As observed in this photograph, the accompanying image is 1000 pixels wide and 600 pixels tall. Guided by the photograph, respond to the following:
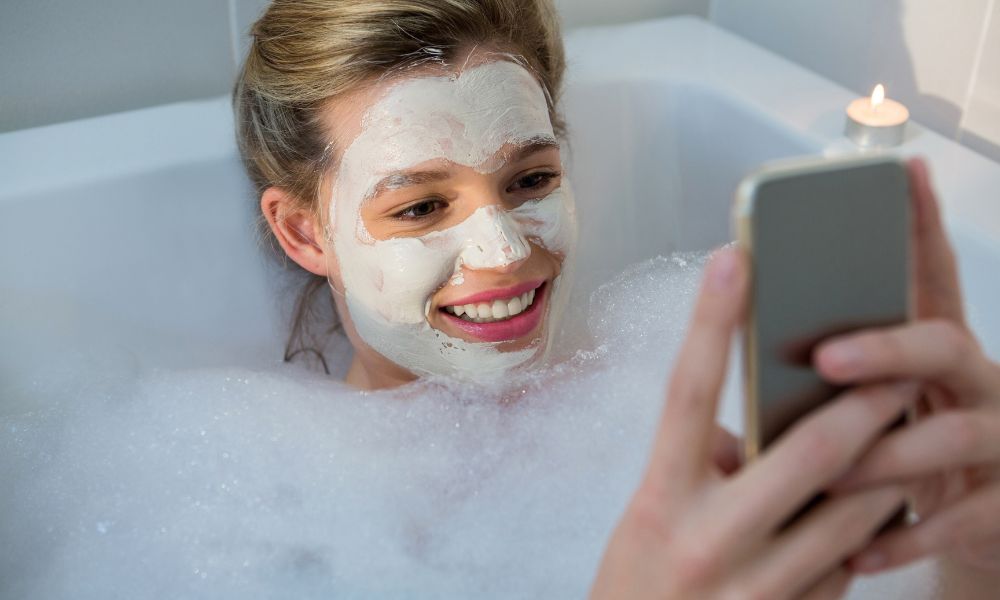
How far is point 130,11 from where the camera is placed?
130 cm

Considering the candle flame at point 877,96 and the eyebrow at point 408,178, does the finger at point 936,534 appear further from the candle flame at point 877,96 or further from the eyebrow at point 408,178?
the candle flame at point 877,96

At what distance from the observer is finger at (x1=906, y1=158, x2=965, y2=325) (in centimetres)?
51

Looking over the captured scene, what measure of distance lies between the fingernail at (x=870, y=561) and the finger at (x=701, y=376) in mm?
113

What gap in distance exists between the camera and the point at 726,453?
0.58m

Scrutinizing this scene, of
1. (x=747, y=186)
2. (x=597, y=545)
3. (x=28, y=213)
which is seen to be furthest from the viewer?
(x=28, y=213)

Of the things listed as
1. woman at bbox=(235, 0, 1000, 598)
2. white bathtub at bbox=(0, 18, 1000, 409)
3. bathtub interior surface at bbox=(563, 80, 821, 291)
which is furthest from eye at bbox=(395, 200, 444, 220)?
bathtub interior surface at bbox=(563, 80, 821, 291)

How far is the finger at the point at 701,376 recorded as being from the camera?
17.0 inches

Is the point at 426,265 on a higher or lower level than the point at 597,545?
higher

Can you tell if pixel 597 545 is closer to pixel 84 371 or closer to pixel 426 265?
pixel 426 265

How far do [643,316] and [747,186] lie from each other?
2.67ft

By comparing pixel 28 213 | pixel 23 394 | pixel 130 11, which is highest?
pixel 130 11

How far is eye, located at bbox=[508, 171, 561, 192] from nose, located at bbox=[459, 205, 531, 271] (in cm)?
6

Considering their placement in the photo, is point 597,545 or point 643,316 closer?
point 597,545

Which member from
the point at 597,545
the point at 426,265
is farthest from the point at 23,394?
the point at 597,545
